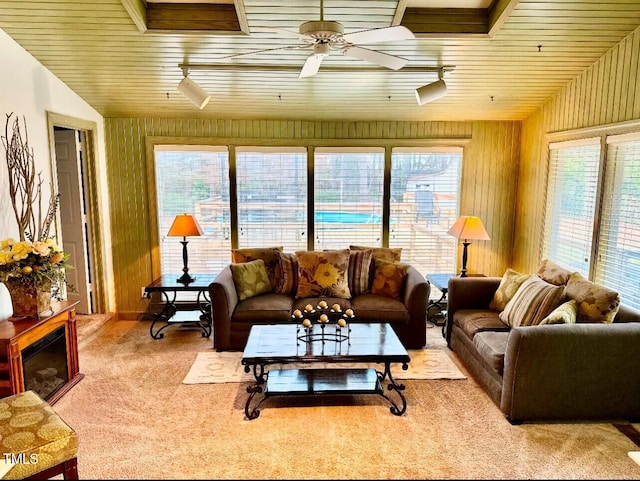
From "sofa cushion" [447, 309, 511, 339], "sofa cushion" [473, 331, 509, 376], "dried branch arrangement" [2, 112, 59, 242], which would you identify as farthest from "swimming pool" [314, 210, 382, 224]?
"dried branch arrangement" [2, 112, 59, 242]

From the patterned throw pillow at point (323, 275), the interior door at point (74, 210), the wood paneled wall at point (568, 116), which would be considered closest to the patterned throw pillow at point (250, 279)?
the patterned throw pillow at point (323, 275)

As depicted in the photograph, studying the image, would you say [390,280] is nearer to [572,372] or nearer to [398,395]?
[398,395]

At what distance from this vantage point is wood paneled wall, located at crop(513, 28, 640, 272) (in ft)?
11.5

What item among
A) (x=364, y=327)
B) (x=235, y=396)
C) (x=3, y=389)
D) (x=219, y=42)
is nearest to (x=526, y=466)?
(x=364, y=327)

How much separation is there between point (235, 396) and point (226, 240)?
2.31 meters

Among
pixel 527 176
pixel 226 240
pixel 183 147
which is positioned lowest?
pixel 226 240

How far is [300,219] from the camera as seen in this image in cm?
528

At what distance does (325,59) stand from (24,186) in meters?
2.74

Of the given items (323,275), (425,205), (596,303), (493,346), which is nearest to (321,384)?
(493,346)

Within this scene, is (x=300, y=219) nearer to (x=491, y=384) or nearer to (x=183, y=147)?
(x=183, y=147)

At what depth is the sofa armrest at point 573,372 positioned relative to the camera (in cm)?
286

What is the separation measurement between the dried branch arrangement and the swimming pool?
2736mm

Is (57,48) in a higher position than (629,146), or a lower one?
higher

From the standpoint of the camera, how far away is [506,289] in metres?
3.93
